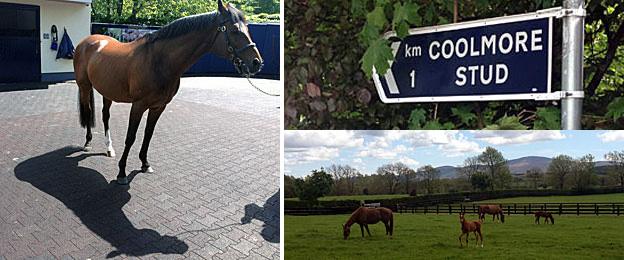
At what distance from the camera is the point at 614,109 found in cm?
125

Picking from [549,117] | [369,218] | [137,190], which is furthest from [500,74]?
[137,190]

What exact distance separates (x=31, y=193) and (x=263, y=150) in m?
1.75

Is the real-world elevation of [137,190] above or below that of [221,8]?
below

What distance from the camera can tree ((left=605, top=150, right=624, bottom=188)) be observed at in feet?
4.03

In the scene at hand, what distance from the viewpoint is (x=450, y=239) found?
1.35m

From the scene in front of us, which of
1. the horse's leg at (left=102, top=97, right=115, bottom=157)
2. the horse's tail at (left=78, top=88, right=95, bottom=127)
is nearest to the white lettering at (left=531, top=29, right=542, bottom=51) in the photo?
the horse's leg at (left=102, top=97, right=115, bottom=157)

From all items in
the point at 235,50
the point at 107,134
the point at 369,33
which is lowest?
the point at 107,134

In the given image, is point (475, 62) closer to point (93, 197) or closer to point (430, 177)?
point (430, 177)

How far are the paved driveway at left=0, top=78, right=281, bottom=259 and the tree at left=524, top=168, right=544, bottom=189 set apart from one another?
1.65m

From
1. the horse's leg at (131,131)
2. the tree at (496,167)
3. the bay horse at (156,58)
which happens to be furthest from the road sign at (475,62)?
the horse's leg at (131,131)

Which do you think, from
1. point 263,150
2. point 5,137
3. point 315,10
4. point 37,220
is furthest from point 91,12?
point 315,10

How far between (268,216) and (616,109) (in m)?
2.16

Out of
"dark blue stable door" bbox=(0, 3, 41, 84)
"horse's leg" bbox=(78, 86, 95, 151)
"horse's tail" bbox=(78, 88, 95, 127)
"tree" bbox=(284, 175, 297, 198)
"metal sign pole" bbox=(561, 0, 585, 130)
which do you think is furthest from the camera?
Answer: "dark blue stable door" bbox=(0, 3, 41, 84)

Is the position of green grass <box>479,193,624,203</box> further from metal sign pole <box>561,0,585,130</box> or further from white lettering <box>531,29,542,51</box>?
white lettering <box>531,29,542,51</box>
